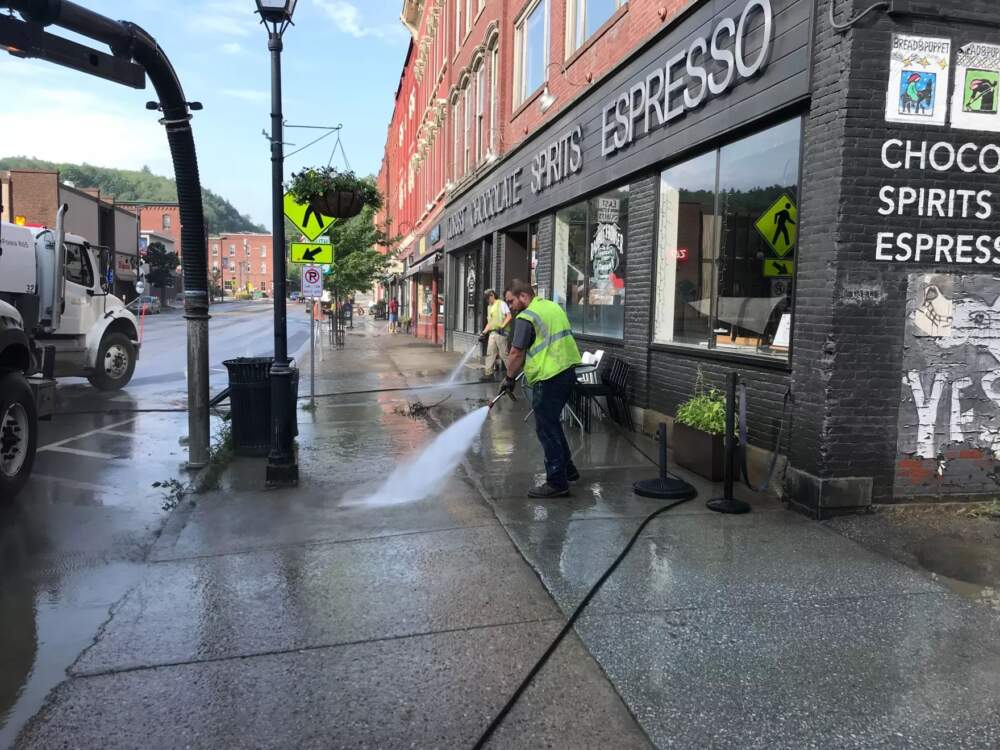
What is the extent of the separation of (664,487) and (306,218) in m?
6.12

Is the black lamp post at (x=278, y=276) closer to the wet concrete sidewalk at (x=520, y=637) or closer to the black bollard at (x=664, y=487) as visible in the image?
the wet concrete sidewalk at (x=520, y=637)

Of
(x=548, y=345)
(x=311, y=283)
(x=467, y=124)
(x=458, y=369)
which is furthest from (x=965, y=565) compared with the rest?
(x=467, y=124)

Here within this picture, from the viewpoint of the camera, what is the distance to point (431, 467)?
7617 mm

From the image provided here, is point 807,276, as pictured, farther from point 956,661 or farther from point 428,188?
point 428,188

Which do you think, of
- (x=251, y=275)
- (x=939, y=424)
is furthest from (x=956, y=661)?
(x=251, y=275)

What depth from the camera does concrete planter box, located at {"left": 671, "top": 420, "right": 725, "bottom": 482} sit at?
675 centimetres

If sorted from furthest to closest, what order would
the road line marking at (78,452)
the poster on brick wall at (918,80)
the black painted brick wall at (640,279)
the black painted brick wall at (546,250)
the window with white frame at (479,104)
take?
the window with white frame at (479,104) < the black painted brick wall at (546,250) < the black painted brick wall at (640,279) < the road line marking at (78,452) < the poster on brick wall at (918,80)

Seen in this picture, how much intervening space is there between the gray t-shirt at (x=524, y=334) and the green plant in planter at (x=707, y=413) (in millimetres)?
1726

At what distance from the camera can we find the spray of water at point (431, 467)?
654 centimetres

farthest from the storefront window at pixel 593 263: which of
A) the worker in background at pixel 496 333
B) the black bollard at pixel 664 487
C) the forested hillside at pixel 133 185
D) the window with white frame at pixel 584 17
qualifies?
the forested hillside at pixel 133 185

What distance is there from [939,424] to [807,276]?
1.51 m

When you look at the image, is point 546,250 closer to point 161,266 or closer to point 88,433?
point 88,433

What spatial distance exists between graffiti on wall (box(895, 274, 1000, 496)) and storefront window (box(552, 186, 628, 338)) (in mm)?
4596

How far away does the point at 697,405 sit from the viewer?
7.05m
